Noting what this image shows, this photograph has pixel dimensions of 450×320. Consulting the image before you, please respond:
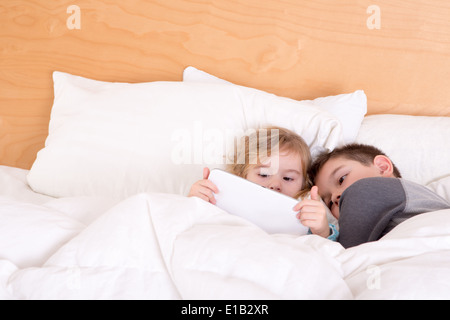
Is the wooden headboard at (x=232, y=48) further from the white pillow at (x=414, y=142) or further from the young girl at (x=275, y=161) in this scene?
the young girl at (x=275, y=161)

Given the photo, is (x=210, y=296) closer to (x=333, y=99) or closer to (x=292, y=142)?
(x=292, y=142)

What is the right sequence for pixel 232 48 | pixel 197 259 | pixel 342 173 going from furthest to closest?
pixel 232 48
pixel 342 173
pixel 197 259

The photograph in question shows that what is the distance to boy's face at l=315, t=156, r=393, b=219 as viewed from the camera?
1030 mm

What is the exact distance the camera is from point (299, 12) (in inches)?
52.4

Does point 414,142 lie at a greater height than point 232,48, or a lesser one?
lesser

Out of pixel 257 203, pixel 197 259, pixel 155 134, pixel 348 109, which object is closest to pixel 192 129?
pixel 155 134

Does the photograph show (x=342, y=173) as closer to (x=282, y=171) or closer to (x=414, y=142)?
(x=282, y=171)

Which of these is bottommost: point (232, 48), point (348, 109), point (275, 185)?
point (275, 185)

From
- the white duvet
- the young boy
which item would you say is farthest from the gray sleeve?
the white duvet

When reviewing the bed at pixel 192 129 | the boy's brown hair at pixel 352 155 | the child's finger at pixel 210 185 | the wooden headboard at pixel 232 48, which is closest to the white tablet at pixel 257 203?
the child's finger at pixel 210 185

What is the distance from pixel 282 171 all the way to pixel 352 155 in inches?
7.1

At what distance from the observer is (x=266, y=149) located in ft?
3.54

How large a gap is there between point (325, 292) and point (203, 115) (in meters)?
0.70

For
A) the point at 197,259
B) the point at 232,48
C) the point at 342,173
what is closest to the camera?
the point at 197,259
